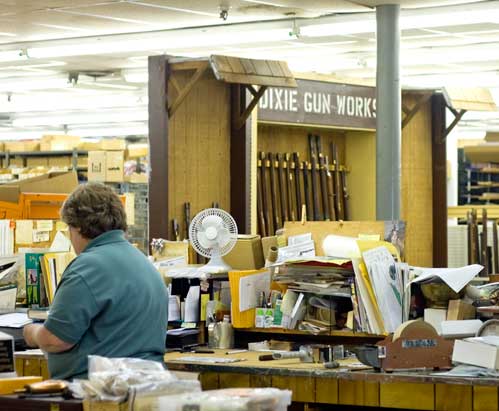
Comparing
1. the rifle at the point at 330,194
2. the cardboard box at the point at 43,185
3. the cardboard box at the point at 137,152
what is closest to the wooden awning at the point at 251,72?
the cardboard box at the point at 43,185

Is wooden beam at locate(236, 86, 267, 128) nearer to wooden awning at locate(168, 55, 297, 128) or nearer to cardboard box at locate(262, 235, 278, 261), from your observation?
wooden awning at locate(168, 55, 297, 128)

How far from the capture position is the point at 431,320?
5605mm

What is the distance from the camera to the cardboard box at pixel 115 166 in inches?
586

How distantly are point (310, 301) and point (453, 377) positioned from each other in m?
1.18

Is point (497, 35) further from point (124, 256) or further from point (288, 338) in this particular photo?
point (124, 256)

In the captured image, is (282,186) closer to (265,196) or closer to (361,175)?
(265,196)

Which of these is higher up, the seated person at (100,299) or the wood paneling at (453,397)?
the seated person at (100,299)

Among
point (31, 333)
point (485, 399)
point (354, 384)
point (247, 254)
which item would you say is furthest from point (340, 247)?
point (31, 333)

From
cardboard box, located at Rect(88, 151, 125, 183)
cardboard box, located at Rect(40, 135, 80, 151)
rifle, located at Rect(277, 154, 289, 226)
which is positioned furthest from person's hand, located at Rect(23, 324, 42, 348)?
cardboard box, located at Rect(40, 135, 80, 151)

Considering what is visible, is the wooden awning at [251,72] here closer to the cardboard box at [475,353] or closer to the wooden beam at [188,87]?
the wooden beam at [188,87]

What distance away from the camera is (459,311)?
5.52m

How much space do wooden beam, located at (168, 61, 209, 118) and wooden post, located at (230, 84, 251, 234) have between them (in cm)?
82

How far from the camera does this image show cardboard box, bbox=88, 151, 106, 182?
15.2 m

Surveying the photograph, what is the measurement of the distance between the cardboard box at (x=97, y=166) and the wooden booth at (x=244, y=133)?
3.91 metres
